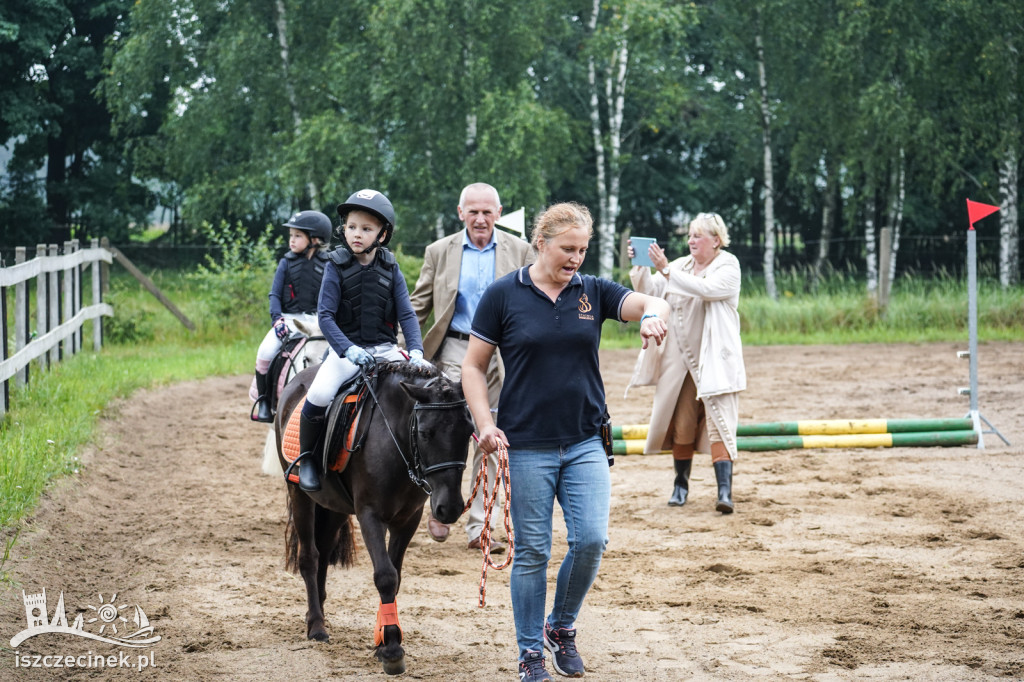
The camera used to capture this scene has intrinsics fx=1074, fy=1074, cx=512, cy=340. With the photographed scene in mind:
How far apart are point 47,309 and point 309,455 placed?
8.95 metres

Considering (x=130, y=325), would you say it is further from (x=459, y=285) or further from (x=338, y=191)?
(x=459, y=285)

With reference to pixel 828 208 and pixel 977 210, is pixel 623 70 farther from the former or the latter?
pixel 977 210

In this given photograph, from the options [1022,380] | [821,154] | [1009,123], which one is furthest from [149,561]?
[821,154]

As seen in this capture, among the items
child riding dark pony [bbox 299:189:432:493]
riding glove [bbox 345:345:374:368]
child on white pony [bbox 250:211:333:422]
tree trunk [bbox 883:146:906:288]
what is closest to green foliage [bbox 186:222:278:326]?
child on white pony [bbox 250:211:333:422]

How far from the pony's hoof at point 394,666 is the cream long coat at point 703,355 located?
10.9 feet

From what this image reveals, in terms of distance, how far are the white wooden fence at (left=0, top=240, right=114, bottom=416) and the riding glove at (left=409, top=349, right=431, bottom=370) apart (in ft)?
15.9

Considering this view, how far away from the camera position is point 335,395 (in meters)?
4.91

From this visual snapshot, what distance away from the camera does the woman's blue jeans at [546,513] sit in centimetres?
405

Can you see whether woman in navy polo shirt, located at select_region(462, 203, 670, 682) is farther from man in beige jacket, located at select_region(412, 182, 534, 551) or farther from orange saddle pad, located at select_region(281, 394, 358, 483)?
man in beige jacket, located at select_region(412, 182, 534, 551)

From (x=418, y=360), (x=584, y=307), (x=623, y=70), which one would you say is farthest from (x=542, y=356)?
(x=623, y=70)

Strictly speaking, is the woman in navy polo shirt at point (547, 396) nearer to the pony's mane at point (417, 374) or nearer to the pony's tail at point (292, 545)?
the pony's mane at point (417, 374)

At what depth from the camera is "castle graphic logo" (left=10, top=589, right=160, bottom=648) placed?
478 centimetres

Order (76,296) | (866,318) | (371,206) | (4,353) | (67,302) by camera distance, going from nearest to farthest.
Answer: (371,206) < (4,353) < (67,302) < (76,296) < (866,318)

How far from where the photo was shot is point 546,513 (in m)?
4.09
